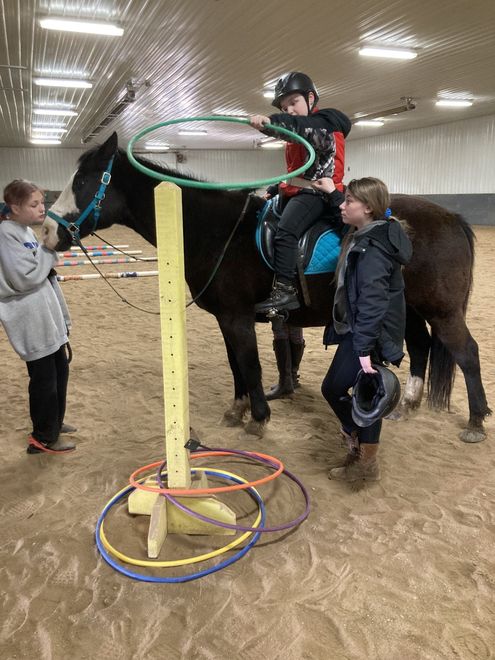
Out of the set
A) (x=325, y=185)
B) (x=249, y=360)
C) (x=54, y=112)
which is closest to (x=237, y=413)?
(x=249, y=360)

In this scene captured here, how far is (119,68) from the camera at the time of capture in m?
11.3

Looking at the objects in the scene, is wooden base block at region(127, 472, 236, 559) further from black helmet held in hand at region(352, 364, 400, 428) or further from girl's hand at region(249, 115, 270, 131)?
girl's hand at region(249, 115, 270, 131)

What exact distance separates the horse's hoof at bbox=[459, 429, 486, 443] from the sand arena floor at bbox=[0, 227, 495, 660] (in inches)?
2.4

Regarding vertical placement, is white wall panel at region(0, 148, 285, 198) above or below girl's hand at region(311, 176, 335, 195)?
above

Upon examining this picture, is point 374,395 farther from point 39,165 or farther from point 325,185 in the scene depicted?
point 39,165

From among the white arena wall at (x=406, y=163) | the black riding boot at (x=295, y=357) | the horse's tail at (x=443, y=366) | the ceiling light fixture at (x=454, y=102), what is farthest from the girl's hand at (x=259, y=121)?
the ceiling light fixture at (x=454, y=102)

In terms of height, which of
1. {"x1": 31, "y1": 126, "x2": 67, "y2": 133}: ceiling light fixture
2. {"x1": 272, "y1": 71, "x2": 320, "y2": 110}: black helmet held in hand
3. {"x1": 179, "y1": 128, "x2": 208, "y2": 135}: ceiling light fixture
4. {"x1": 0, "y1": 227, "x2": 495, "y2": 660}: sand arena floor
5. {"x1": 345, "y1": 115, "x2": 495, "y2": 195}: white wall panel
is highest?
{"x1": 179, "y1": 128, "x2": 208, "y2": 135}: ceiling light fixture

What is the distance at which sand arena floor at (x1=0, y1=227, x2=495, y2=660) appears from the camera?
70.5 inches

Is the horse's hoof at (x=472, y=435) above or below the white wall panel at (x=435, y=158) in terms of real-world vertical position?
below

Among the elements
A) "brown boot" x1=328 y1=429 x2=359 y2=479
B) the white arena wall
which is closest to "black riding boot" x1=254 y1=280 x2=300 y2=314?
"brown boot" x1=328 y1=429 x2=359 y2=479

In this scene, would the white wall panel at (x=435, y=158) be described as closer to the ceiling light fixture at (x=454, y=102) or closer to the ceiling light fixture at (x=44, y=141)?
the ceiling light fixture at (x=454, y=102)

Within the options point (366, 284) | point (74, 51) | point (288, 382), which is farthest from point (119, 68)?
point (366, 284)

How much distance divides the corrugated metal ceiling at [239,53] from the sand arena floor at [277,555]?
285 inches

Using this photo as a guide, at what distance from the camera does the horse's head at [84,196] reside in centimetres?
327
